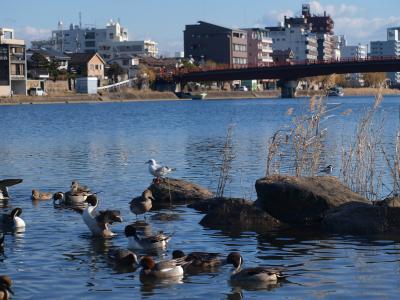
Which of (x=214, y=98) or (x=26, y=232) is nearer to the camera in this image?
(x=26, y=232)

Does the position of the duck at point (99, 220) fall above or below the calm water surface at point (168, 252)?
above

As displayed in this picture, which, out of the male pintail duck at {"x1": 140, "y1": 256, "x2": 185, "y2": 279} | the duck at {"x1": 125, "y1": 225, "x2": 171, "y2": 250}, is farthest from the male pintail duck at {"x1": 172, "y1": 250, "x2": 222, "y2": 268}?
the duck at {"x1": 125, "y1": 225, "x2": 171, "y2": 250}

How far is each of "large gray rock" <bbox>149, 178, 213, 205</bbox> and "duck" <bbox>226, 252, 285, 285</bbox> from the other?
7.73 metres

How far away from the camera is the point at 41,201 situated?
20828 millimetres

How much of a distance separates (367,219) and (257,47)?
175 meters

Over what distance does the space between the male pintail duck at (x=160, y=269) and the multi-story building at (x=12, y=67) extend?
328 ft

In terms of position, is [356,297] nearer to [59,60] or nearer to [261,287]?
[261,287]

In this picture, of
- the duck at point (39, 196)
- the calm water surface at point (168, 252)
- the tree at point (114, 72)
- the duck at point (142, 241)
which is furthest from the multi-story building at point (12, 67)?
the duck at point (142, 241)

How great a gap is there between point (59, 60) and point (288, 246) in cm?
11619

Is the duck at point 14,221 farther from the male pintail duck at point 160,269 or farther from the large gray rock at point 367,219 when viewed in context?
the large gray rock at point 367,219

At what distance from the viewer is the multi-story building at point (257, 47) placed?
186 metres

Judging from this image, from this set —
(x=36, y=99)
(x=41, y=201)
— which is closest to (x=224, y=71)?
(x=36, y=99)

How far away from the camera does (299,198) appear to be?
1678 centimetres

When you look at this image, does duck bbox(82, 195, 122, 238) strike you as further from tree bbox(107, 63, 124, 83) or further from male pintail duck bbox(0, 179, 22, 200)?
tree bbox(107, 63, 124, 83)
